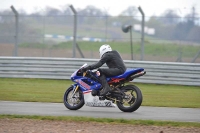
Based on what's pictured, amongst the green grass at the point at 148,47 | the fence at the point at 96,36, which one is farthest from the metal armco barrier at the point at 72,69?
the green grass at the point at 148,47

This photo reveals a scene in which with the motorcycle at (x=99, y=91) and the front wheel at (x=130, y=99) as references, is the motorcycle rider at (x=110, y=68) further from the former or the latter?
the front wheel at (x=130, y=99)

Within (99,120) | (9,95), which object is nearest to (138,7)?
(9,95)

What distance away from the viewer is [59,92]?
1847cm

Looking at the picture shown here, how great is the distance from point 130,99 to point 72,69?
9.55m

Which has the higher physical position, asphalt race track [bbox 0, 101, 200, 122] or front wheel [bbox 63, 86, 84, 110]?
front wheel [bbox 63, 86, 84, 110]

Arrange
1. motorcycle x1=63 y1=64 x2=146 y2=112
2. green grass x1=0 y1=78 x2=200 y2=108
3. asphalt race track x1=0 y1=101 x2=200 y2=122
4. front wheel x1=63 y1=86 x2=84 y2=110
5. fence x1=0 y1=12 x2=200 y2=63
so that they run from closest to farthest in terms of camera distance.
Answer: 1. asphalt race track x1=0 y1=101 x2=200 y2=122
2. motorcycle x1=63 y1=64 x2=146 y2=112
3. front wheel x1=63 y1=86 x2=84 y2=110
4. green grass x1=0 y1=78 x2=200 y2=108
5. fence x1=0 y1=12 x2=200 y2=63

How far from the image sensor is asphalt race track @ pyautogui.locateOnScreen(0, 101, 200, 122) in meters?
12.6

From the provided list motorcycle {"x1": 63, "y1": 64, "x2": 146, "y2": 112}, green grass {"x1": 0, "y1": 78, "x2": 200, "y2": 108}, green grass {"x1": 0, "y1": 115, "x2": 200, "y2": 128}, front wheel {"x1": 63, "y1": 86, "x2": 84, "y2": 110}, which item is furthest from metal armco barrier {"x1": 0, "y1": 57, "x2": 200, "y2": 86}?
green grass {"x1": 0, "y1": 115, "x2": 200, "y2": 128}

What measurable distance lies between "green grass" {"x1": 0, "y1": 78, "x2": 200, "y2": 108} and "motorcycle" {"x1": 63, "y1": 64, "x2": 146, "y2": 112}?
206cm

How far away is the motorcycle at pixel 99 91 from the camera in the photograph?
1337 centimetres

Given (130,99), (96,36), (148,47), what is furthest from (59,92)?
(148,47)

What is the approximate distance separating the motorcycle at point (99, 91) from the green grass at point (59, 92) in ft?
6.77

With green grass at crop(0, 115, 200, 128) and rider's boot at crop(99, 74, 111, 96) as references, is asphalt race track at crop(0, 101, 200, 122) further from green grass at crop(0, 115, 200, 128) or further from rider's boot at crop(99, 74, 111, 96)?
green grass at crop(0, 115, 200, 128)

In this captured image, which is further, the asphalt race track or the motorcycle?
the motorcycle
